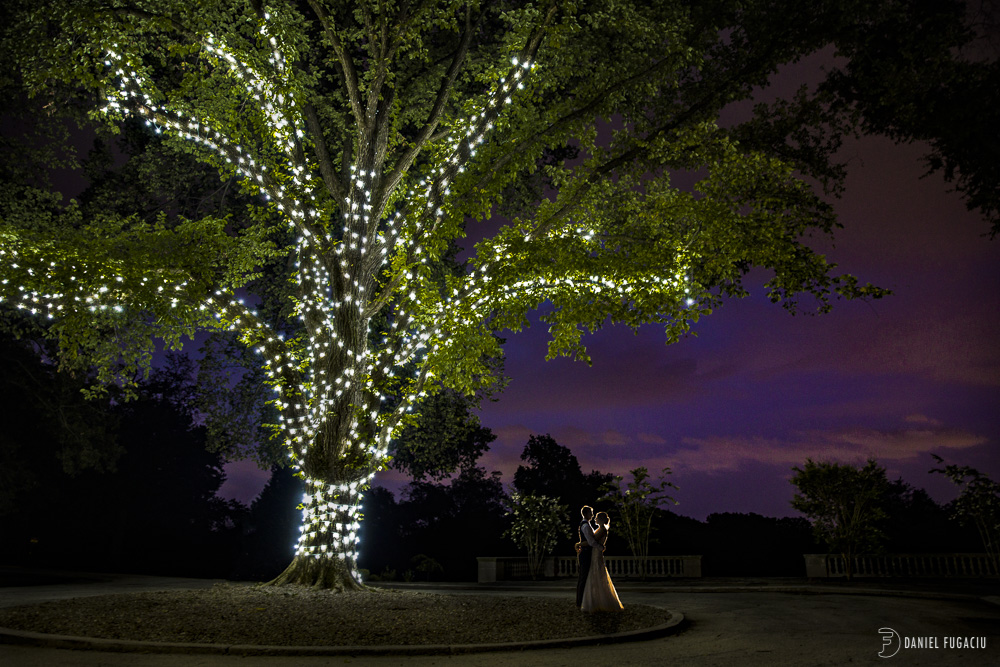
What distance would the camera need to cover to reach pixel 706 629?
849cm

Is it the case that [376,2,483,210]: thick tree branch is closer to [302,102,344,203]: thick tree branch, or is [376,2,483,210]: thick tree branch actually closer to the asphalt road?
[302,102,344,203]: thick tree branch

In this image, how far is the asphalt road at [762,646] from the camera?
5914 mm

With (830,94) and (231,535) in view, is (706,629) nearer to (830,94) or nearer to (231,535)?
(830,94)

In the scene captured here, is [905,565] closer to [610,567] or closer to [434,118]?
[610,567]

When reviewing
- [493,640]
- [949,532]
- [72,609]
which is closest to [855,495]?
[949,532]

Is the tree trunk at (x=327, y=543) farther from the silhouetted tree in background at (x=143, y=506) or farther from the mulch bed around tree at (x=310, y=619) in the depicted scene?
the silhouetted tree in background at (x=143, y=506)

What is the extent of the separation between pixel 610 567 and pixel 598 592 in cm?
1299

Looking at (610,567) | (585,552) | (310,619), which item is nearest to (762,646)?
(585,552)

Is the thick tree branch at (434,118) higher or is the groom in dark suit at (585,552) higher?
the thick tree branch at (434,118)

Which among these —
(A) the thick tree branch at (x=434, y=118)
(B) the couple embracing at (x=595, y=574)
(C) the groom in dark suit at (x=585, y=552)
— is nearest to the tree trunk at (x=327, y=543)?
(C) the groom in dark suit at (x=585, y=552)

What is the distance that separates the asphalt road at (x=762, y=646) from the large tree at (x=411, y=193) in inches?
190

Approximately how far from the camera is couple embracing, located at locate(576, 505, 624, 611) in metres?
9.51

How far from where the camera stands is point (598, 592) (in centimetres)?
955

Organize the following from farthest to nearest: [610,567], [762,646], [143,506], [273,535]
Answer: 1. [273,535]
2. [143,506]
3. [610,567]
4. [762,646]
